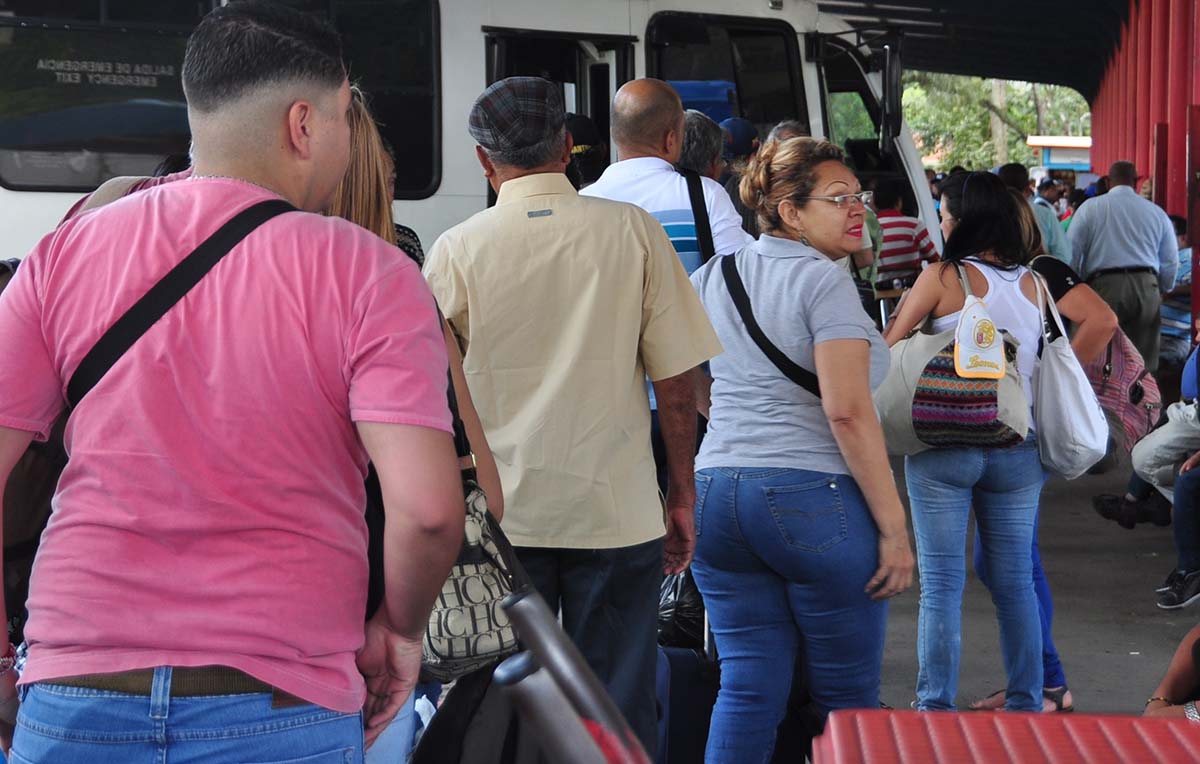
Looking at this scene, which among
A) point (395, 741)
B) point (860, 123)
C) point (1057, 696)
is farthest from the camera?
point (860, 123)

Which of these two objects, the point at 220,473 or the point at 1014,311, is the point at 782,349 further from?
the point at 220,473

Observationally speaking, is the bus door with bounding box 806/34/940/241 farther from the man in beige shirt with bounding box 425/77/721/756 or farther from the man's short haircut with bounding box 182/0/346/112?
the man's short haircut with bounding box 182/0/346/112

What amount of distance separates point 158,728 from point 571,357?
180 centimetres

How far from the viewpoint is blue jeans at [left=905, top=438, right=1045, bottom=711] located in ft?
14.6

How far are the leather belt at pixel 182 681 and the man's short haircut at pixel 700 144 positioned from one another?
4014 millimetres

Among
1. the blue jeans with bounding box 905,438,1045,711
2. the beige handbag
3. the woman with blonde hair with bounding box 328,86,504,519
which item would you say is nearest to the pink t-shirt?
the woman with blonde hair with bounding box 328,86,504,519

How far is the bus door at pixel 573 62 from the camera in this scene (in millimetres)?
7715

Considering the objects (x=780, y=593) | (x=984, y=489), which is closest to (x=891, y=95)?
(x=984, y=489)

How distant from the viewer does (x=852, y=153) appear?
31.6 feet

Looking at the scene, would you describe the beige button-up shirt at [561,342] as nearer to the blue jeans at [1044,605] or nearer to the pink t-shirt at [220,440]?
the pink t-shirt at [220,440]

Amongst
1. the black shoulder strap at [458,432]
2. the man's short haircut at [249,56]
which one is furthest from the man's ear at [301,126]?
the black shoulder strap at [458,432]

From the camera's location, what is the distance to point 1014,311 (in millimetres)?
Result: 4480

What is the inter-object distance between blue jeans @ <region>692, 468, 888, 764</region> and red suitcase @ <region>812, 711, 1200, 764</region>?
1874mm

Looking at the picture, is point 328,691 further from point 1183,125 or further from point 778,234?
point 1183,125
